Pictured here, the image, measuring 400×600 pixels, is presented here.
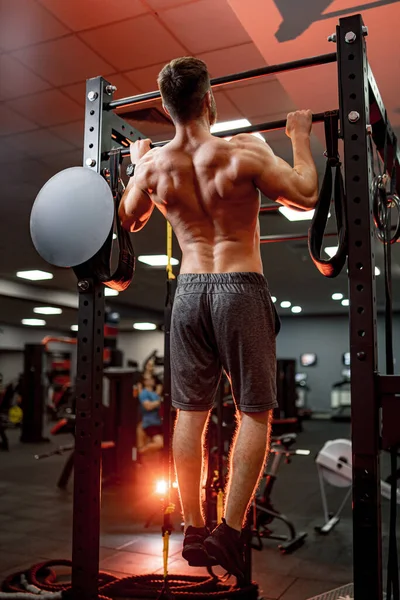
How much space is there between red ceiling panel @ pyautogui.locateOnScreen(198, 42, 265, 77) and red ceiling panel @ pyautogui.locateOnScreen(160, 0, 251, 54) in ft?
0.20

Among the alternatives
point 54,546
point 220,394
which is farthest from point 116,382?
point 220,394

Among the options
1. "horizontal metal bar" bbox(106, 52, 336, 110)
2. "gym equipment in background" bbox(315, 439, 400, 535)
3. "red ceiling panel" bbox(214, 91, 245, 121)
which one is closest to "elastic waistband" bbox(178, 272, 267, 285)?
"horizontal metal bar" bbox(106, 52, 336, 110)

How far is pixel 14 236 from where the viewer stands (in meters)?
8.34

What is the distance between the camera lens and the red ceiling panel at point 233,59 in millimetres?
3586

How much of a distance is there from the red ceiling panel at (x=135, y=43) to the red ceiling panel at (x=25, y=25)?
7.6 inches

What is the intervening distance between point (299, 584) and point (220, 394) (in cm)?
134

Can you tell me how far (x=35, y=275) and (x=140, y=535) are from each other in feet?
25.9

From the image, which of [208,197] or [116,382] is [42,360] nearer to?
[116,382]

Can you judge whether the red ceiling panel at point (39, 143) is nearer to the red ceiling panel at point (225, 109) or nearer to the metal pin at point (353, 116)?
the red ceiling panel at point (225, 109)

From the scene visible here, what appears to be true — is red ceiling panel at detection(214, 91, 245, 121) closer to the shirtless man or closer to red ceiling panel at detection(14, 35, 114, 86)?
red ceiling panel at detection(14, 35, 114, 86)

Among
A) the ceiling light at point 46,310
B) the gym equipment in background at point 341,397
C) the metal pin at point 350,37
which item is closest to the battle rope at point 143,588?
the metal pin at point 350,37

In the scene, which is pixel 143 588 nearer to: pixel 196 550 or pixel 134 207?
pixel 196 550

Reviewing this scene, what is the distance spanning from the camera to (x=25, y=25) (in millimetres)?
3334

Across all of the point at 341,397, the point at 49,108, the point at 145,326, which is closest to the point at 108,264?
the point at 49,108
